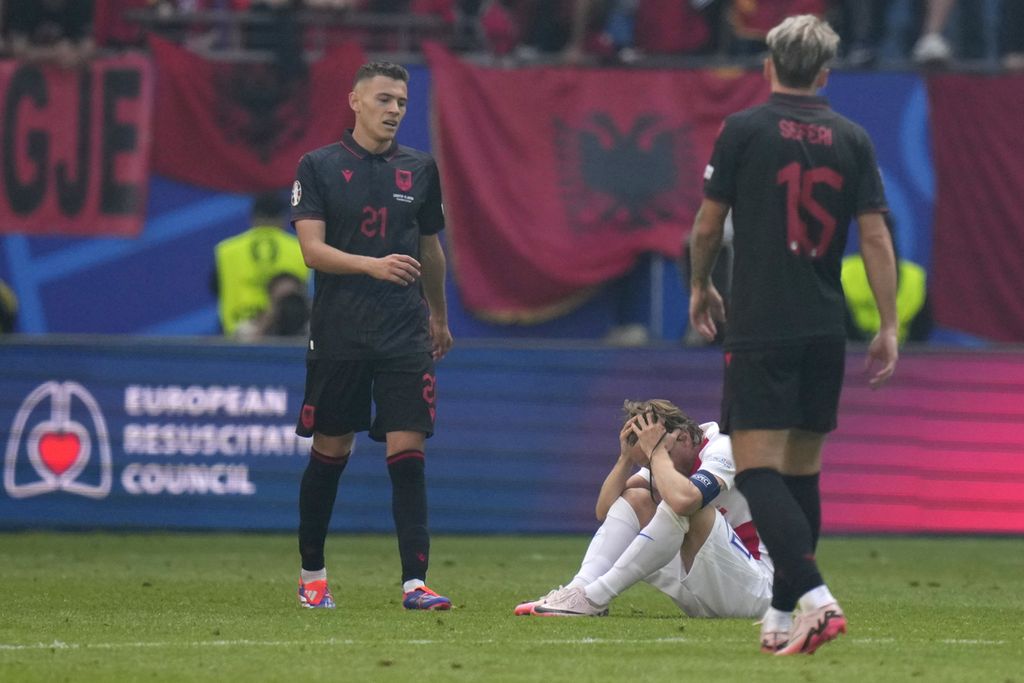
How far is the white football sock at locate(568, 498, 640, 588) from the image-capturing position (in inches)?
305

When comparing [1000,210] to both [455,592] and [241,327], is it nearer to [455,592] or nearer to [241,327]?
[241,327]

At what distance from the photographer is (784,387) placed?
6219mm

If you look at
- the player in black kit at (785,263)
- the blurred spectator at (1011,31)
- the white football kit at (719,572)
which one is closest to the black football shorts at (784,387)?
the player in black kit at (785,263)

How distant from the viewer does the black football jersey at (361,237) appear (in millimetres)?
7949

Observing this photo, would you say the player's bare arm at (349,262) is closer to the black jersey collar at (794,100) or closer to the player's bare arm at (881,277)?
the black jersey collar at (794,100)

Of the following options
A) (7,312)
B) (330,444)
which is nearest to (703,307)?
(330,444)

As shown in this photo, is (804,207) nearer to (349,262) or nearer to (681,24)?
(349,262)

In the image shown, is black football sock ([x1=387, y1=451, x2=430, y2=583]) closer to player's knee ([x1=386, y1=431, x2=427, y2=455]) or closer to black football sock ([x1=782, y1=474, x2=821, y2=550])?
player's knee ([x1=386, y1=431, x2=427, y2=455])

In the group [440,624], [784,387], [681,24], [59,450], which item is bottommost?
[59,450]

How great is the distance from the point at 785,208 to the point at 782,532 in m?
1.00

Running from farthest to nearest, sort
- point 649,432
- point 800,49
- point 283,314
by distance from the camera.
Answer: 1. point 283,314
2. point 649,432
3. point 800,49

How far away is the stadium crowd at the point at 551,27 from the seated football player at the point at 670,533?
9.56 meters

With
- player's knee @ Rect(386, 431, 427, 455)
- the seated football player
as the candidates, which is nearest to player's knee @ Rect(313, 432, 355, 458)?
player's knee @ Rect(386, 431, 427, 455)

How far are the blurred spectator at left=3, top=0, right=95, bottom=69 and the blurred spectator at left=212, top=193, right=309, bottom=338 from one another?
9.01 ft
